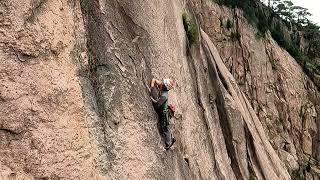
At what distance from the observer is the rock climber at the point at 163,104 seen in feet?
37.8

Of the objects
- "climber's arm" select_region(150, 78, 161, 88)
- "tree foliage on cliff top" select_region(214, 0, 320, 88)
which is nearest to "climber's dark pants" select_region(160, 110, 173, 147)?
"climber's arm" select_region(150, 78, 161, 88)

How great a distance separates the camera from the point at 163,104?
37.9ft

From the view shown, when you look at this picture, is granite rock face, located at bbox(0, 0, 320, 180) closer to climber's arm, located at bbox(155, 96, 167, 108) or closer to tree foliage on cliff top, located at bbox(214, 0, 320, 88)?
climber's arm, located at bbox(155, 96, 167, 108)

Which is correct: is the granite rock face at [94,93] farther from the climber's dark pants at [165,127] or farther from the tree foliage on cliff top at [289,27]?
the tree foliage on cliff top at [289,27]

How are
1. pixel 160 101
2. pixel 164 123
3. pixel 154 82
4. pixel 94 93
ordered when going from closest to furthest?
pixel 94 93
pixel 160 101
pixel 164 123
pixel 154 82

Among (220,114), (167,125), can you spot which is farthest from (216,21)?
(167,125)

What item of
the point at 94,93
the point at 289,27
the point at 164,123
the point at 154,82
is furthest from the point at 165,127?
the point at 289,27

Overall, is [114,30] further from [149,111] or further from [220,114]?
[220,114]

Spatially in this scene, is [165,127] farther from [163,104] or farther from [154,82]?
[154,82]

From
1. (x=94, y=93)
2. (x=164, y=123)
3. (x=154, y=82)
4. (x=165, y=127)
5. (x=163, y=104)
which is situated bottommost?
(x=165, y=127)

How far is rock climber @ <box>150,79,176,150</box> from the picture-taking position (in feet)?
37.8

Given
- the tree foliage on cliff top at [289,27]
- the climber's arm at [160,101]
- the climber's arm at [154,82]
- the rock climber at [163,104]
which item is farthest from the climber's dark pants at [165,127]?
the tree foliage on cliff top at [289,27]

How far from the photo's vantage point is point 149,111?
11125 mm

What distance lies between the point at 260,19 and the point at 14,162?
169ft
